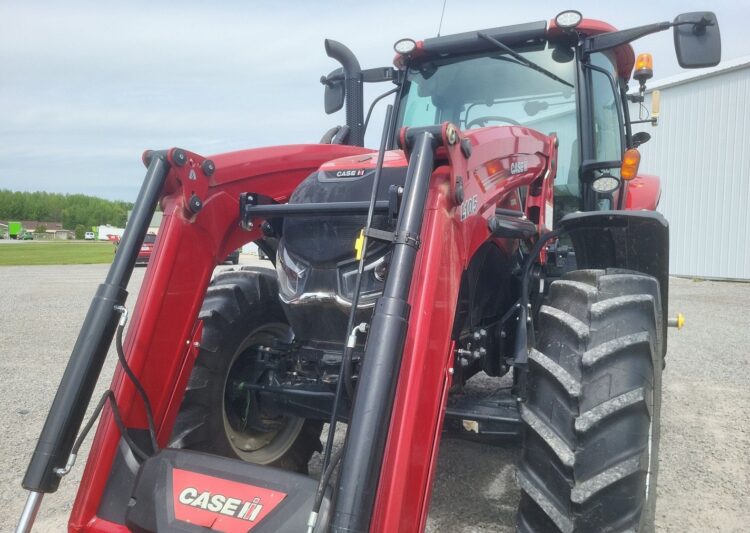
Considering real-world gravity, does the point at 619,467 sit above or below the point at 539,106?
below

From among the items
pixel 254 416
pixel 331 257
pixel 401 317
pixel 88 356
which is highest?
pixel 331 257

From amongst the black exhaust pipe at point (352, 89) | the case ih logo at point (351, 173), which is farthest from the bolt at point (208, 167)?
the black exhaust pipe at point (352, 89)

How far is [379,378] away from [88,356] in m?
1.03

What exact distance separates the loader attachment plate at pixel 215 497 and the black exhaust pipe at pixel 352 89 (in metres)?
2.34

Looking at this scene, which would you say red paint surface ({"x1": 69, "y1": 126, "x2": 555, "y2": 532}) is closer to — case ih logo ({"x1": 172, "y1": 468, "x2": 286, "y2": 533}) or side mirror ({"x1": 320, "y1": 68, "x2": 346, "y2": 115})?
case ih logo ({"x1": 172, "y1": 468, "x2": 286, "y2": 533})

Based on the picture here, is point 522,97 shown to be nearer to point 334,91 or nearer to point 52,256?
point 334,91

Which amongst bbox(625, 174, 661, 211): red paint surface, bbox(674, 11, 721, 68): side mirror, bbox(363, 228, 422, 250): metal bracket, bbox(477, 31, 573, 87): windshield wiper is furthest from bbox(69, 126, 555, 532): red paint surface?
bbox(625, 174, 661, 211): red paint surface

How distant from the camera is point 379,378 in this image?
5.59ft

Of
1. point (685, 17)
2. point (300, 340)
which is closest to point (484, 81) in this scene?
point (685, 17)

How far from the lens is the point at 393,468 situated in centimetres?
174

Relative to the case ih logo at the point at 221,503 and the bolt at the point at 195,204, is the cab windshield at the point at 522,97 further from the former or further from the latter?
the case ih logo at the point at 221,503

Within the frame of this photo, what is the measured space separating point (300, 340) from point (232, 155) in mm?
877

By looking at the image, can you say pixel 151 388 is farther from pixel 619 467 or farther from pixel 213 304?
pixel 619 467

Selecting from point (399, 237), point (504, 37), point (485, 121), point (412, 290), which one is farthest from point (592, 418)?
point (504, 37)
